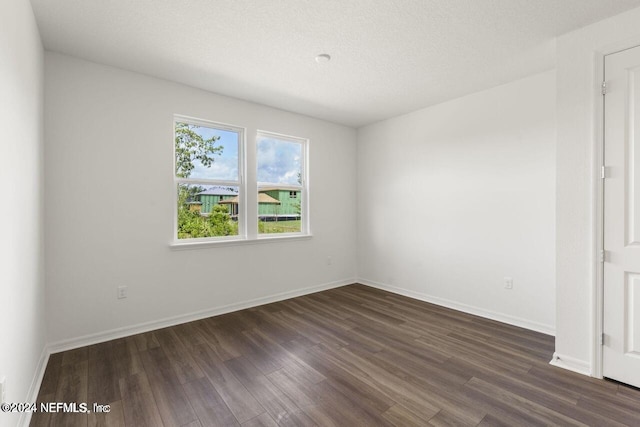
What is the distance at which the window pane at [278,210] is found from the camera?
4.04 m

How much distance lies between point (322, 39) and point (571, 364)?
3.27 metres

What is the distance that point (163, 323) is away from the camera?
10.1 feet

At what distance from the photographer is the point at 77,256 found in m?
2.65

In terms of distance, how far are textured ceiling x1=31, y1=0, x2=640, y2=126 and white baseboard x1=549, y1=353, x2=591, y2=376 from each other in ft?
Answer: 8.47

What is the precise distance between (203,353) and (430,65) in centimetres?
342

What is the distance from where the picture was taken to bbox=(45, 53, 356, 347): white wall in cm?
258

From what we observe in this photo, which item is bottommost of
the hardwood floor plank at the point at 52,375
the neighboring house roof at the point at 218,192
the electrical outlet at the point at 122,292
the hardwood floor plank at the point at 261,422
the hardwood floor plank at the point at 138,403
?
the hardwood floor plank at the point at 261,422

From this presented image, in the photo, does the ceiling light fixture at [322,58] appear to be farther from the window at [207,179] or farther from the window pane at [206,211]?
the window pane at [206,211]

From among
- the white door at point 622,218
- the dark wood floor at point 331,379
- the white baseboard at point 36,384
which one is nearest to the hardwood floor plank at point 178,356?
the dark wood floor at point 331,379

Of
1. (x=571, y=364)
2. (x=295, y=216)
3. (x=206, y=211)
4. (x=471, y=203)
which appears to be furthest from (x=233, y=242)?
(x=571, y=364)

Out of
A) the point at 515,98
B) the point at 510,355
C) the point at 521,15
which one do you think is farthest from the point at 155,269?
the point at 515,98

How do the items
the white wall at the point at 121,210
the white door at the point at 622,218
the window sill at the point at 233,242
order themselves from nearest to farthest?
the white door at the point at 622,218 < the white wall at the point at 121,210 < the window sill at the point at 233,242

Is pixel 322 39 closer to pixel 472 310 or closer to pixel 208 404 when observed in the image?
pixel 208 404

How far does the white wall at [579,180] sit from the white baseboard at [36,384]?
12.1ft
